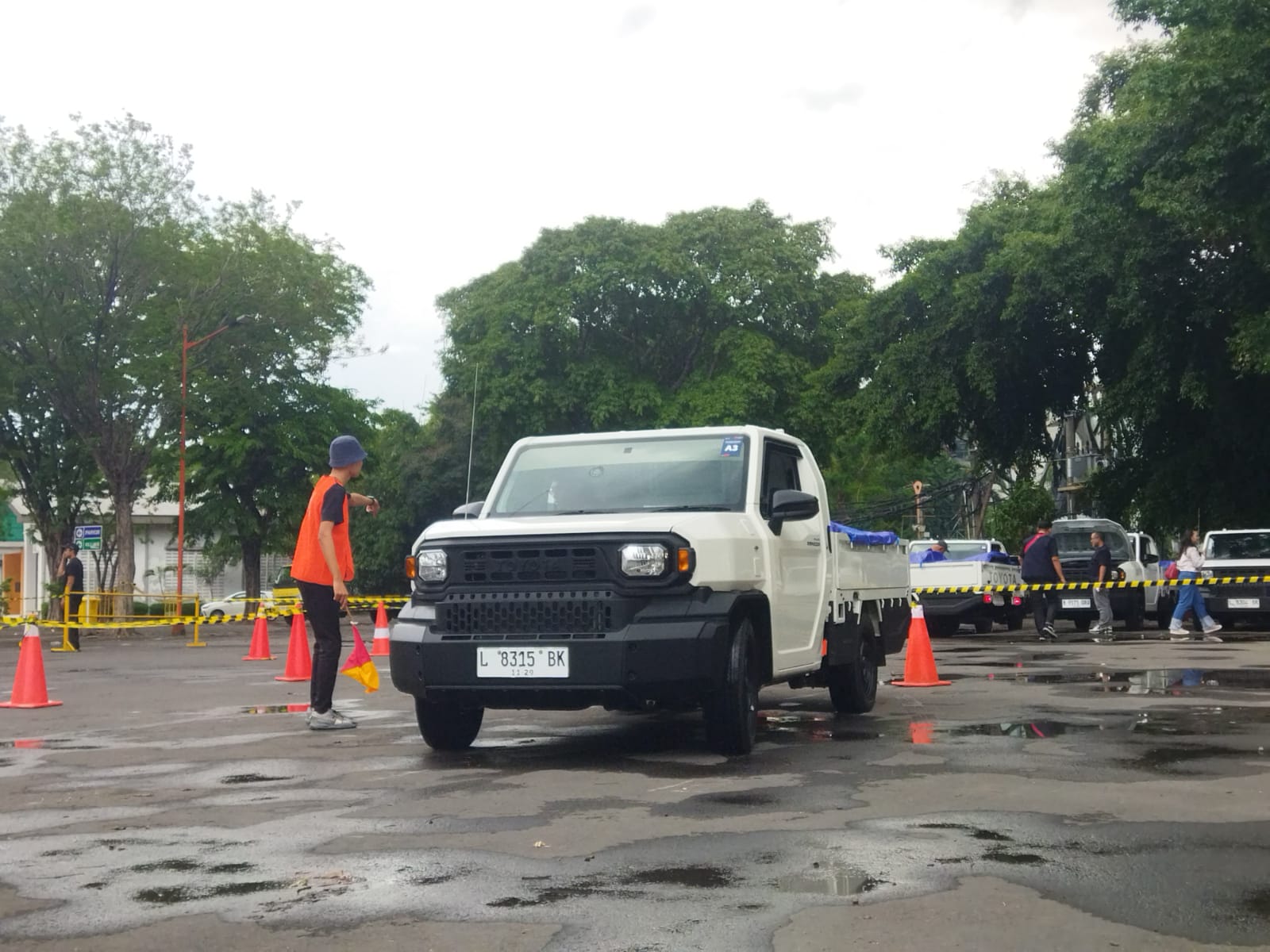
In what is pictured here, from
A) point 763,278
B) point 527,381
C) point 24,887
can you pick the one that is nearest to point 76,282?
point 527,381

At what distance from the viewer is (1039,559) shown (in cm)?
2544

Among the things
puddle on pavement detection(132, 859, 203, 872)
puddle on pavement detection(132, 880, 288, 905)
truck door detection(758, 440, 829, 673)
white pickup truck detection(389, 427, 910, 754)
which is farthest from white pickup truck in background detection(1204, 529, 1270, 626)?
puddle on pavement detection(132, 880, 288, 905)

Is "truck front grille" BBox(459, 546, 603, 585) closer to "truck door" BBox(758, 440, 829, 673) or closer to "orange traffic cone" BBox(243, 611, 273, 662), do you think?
"truck door" BBox(758, 440, 829, 673)

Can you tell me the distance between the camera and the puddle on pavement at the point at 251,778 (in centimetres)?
834

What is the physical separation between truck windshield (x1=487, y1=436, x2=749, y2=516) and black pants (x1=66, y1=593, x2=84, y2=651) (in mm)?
21614

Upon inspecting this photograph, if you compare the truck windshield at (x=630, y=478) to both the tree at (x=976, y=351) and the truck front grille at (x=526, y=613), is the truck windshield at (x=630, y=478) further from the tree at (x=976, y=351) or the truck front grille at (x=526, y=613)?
the tree at (x=976, y=351)

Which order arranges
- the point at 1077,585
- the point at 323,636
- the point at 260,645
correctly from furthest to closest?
the point at 1077,585
the point at 260,645
the point at 323,636

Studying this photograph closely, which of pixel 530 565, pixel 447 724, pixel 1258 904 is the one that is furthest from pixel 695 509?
pixel 1258 904

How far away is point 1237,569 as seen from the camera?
86.9ft

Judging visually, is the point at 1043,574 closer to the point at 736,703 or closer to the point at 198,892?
the point at 736,703

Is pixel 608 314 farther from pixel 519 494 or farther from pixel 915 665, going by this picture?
pixel 519 494

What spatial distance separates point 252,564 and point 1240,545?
30.9 m

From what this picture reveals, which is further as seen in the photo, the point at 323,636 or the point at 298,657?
the point at 298,657

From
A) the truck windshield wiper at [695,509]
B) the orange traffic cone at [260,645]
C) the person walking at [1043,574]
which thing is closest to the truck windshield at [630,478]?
the truck windshield wiper at [695,509]
